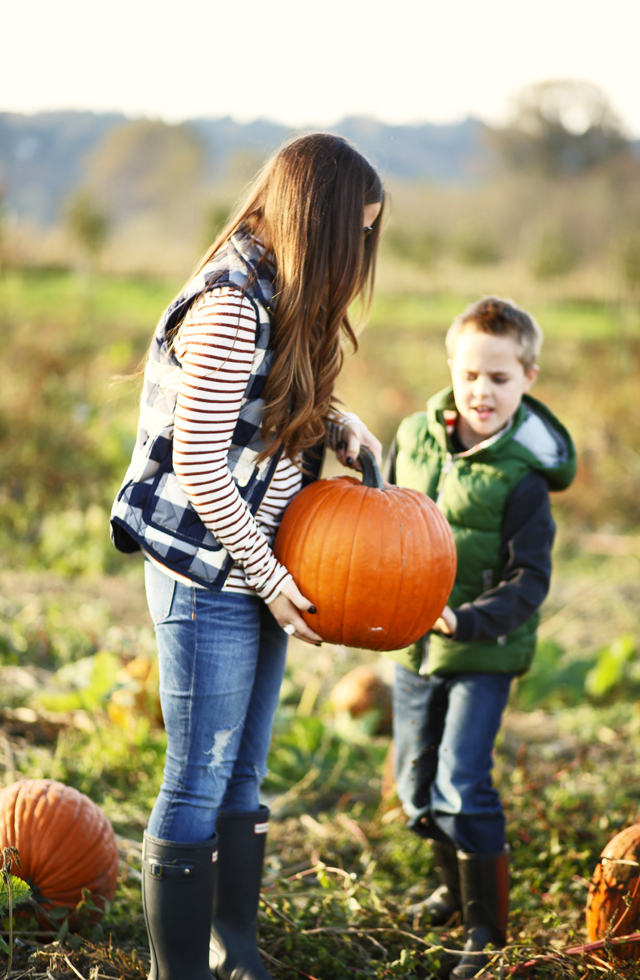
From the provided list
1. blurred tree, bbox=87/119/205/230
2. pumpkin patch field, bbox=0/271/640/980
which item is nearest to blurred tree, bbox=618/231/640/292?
pumpkin patch field, bbox=0/271/640/980

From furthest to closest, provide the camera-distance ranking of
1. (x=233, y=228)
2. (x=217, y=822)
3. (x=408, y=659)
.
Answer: (x=408, y=659) < (x=217, y=822) < (x=233, y=228)

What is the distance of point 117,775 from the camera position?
3305 millimetres

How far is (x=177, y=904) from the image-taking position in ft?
6.05

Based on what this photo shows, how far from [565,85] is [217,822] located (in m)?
73.0

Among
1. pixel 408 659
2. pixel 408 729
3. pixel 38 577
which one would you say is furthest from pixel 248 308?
pixel 38 577

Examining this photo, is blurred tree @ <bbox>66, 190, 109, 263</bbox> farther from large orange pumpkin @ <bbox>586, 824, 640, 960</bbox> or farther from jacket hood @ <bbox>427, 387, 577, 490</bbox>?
large orange pumpkin @ <bbox>586, 824, 640, 960</bbox>

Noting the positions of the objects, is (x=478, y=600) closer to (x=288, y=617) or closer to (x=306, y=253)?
(x=288, y=617)

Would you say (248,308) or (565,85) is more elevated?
(565,85)

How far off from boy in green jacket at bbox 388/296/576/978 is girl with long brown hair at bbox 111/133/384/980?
24.6 inches

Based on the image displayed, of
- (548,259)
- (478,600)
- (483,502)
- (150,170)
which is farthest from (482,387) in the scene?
(150,170)

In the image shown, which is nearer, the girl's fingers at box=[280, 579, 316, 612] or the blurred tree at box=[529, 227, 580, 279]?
the girl's fingers at box=[280, 579, 316, 612]

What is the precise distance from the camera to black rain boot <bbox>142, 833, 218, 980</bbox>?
1840 millimetres

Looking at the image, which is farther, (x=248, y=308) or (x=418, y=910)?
(x=418, y=910)

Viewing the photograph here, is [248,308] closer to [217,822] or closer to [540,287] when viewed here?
[217,822]
